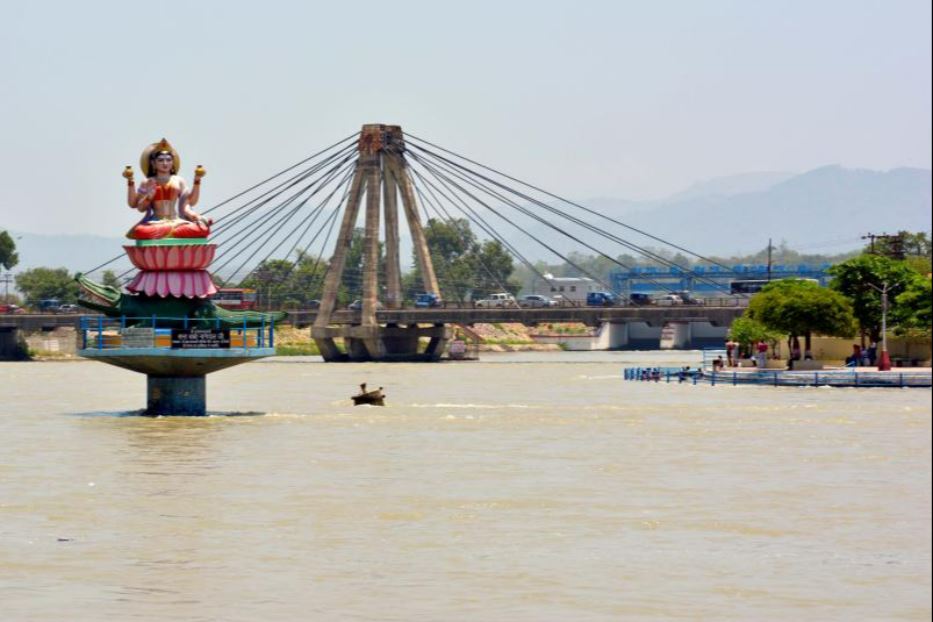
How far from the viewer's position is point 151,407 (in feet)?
251

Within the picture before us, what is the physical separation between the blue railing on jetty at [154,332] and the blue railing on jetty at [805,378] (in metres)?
36.6

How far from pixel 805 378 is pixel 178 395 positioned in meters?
42.9

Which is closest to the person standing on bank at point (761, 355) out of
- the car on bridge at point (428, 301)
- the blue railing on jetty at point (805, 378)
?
the blue railing on jetty at point (805, 378)

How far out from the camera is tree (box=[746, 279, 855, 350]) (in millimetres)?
114938

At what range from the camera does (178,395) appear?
75.5 metres

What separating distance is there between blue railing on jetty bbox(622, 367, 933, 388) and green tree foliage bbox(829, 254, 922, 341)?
989 cm

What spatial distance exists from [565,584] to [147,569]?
320 inches

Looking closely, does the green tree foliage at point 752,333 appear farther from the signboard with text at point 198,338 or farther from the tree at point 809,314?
the signboard with text at point 198,338

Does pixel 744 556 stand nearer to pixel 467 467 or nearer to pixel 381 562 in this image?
pixel 381 562

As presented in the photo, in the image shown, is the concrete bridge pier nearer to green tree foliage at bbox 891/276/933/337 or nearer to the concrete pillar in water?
green tree foliage at bbox 891/276/933/337

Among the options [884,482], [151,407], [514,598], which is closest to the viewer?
[514,598]

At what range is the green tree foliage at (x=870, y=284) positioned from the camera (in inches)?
4734

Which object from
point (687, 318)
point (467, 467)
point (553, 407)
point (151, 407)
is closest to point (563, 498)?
point (467, 467)

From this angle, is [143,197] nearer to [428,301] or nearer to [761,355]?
[761,355]
